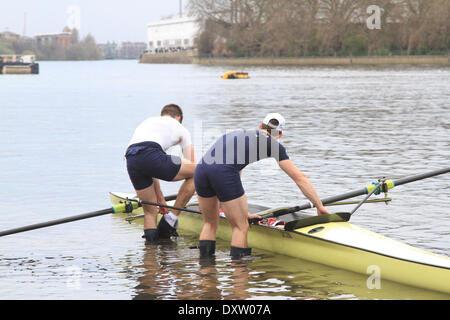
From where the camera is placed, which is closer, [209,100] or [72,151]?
[72,151]

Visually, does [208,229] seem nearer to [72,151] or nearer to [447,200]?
[447,200]

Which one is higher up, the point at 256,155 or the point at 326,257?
the point at 256,155

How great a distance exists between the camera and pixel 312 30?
408 feet

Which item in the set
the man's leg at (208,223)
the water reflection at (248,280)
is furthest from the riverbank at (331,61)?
the water reflection at (248,280)

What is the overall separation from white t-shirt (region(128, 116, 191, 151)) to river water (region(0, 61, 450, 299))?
1487 mm

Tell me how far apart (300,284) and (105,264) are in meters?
2.56

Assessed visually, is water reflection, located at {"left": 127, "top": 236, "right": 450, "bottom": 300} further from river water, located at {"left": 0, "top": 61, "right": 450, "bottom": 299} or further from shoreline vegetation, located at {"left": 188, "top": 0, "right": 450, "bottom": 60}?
shoreline vegetation, located at {"left": 188, "top": 0, "right": 450, "bottom": 60}

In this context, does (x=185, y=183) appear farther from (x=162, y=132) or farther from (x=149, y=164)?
(x=162, y=132)

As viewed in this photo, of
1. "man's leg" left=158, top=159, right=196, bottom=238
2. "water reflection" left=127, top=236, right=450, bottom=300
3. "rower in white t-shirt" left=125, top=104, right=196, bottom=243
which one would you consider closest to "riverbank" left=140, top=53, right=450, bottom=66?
"man's leg" left=158, top=159, right=196, bottom=238

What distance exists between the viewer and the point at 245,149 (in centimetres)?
916

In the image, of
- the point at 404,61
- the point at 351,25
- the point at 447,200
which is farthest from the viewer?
the point at 351,25

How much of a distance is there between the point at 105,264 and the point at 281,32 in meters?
119

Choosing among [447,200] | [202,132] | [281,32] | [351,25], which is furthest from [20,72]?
[447,200]

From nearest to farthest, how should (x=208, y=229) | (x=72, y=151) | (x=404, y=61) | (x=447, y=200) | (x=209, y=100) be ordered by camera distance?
1. (x=208, y=229)
2. (x=447, y=200)
3. (x=72, y=151)
4. (x=209, y=100)
5. (x=404, y=61)
